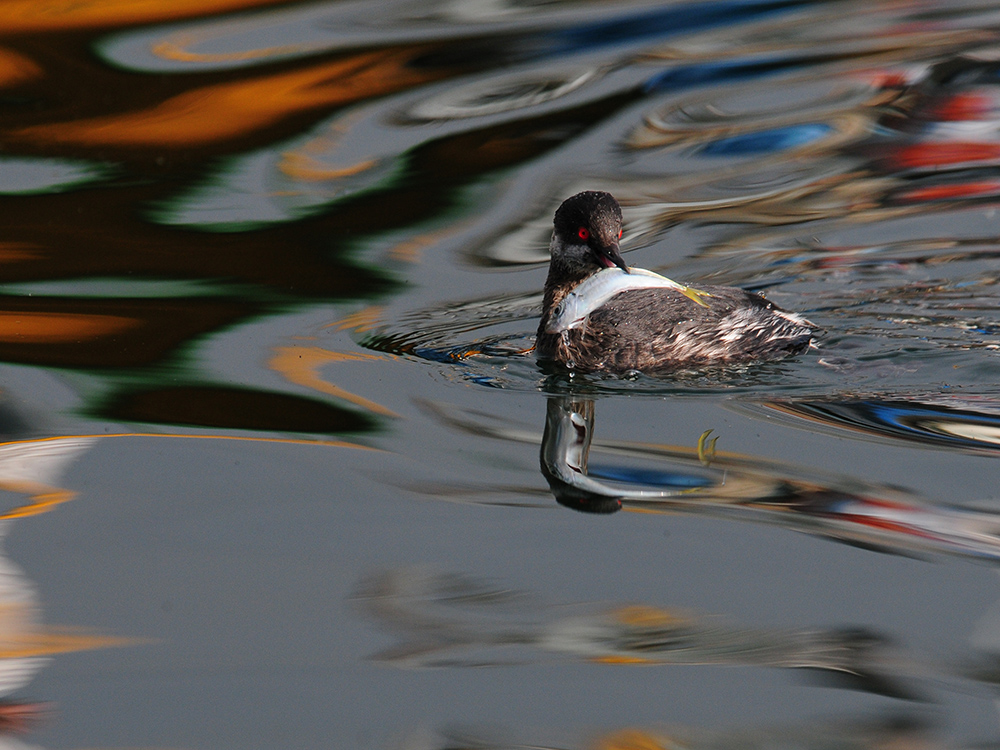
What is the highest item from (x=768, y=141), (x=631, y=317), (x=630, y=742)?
(x=768, y=141)

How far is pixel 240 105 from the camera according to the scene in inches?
422

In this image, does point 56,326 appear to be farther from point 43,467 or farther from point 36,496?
point 36,496

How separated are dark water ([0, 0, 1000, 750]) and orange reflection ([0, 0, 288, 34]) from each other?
0.15 feet

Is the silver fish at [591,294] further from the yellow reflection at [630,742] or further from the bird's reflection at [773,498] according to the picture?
the yellow reflection at [630,742]

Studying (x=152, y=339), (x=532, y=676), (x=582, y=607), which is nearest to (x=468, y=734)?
(x=532, y=676)

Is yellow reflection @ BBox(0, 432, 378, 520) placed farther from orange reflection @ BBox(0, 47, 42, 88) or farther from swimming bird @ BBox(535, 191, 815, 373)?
orange reflection @ BBox(0, 47, 42, 88)

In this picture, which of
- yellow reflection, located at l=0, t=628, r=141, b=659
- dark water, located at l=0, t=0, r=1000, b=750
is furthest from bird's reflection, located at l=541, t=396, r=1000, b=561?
yellow reflection, located at l=0, t=628, r=141, b=659

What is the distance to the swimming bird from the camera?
6.64 metres

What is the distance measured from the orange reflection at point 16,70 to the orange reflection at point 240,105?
0.68 metres

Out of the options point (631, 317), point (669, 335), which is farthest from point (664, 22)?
point (669, 335)

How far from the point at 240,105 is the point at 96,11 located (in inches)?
70.5

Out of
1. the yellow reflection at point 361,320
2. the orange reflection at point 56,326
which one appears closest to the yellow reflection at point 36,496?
the orange reflection at point 56,326

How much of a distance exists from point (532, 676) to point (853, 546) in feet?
4.20

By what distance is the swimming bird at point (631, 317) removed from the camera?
21.8ft
